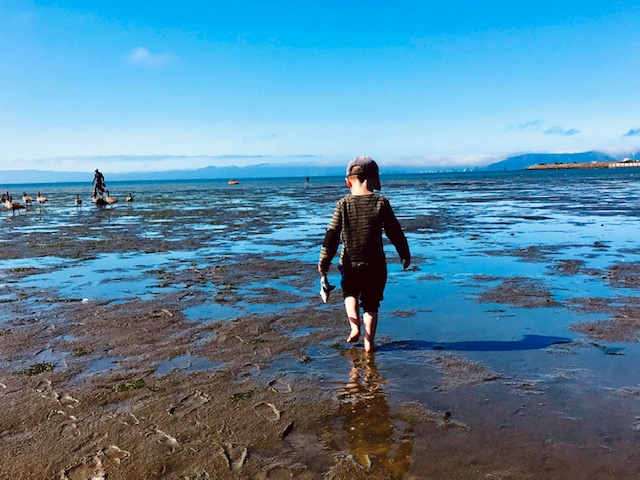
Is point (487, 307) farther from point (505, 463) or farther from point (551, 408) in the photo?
point (505, 463)

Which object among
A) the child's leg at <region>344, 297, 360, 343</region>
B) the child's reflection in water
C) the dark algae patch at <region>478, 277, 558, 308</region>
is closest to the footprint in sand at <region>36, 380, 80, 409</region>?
the child's reflection in water

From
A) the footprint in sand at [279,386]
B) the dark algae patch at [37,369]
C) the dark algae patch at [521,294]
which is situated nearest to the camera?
the footprint in sand at [279,386]

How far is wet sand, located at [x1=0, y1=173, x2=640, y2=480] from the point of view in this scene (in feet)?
12.8

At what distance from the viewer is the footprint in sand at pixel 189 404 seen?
472cm

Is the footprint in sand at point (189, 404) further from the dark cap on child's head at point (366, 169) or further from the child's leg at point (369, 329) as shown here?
the dark cap on child's head at point (366, 169)

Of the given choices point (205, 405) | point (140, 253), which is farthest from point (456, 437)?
point (140, 253)

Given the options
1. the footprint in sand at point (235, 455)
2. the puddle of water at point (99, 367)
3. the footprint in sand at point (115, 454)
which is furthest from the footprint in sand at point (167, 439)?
the puddle of water at point (99, 367)

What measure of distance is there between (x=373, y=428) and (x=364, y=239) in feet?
7.79

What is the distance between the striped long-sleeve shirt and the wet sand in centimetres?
116

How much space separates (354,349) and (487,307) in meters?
2.83

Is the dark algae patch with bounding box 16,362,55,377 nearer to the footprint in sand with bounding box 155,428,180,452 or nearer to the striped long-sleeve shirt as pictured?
the footprint in sand with bounding box 155,428,180,452

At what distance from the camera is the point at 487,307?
26.9 feet

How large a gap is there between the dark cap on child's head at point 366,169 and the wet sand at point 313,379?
2017mm

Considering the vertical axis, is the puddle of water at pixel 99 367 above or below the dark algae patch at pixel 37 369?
below
